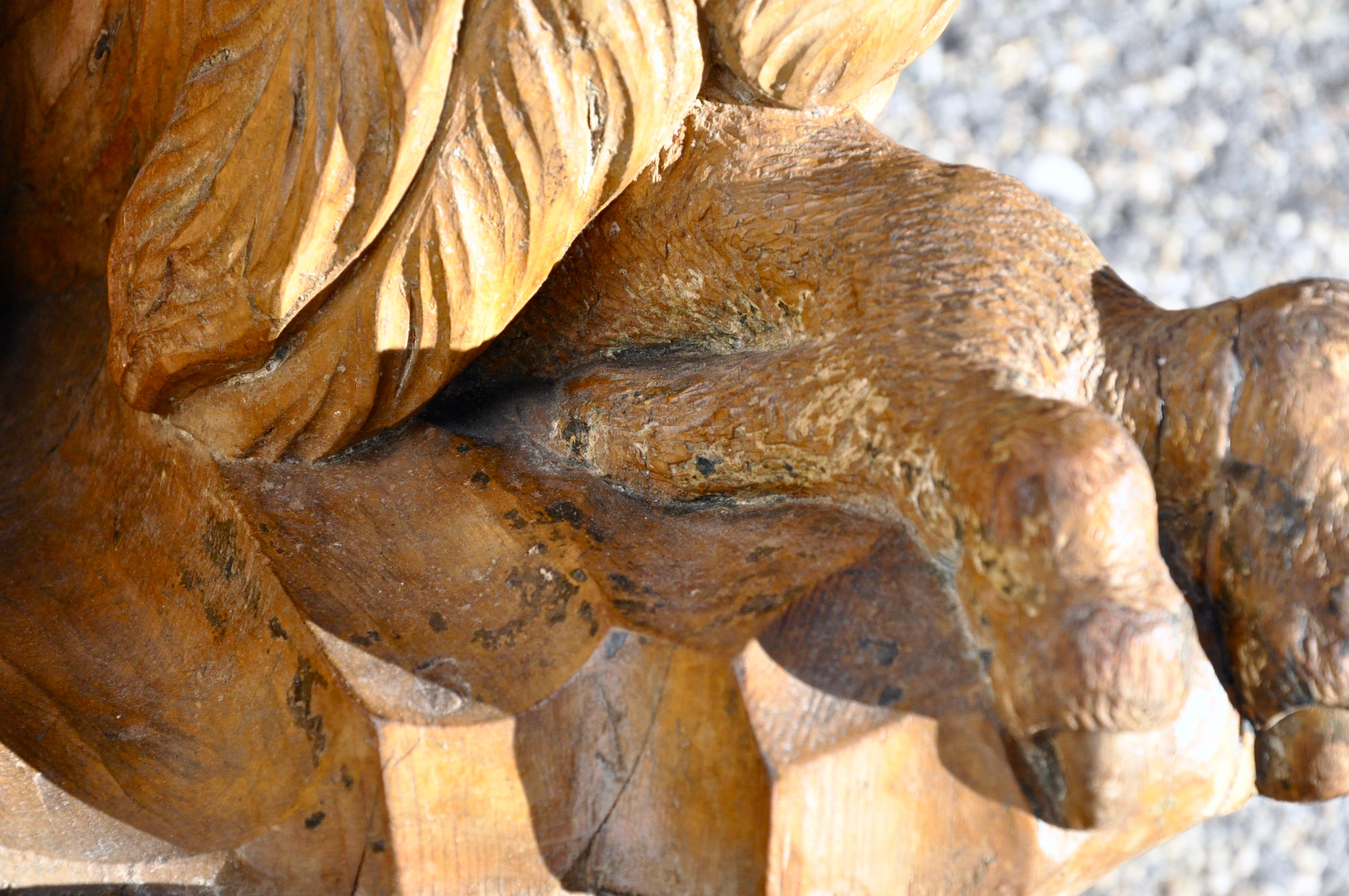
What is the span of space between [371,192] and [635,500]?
286 mm

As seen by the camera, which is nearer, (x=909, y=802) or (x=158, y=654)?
(x=909, y=802)

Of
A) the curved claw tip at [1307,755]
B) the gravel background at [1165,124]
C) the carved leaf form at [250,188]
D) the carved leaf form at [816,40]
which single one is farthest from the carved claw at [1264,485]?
the gravel background at [1165,124]

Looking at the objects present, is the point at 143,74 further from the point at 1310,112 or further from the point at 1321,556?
the point at 1310,112

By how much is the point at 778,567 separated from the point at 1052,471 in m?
0.23

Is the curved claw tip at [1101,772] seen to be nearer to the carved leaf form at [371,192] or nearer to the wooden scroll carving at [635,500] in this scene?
the wooden scroll carving at [635,500]

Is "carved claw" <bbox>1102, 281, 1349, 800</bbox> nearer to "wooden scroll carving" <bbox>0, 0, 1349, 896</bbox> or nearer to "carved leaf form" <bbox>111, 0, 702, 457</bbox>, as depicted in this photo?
"wooden scroll carving" <bbox>0, 0, 1349, 896</bbox>

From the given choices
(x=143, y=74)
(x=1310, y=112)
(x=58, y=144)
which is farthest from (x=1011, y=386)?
(x=1310, y=112)

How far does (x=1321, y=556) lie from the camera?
27.2 inches

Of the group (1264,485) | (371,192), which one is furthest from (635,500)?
(1264,485)

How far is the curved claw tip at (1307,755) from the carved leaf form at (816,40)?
0.48 meters

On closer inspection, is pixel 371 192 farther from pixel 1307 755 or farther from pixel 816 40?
pixel 1307 755

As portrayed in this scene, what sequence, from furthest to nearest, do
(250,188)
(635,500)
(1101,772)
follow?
(635,500) → (250,188) → (1101,772)

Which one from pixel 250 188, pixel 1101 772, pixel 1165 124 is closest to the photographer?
pixel 1101 772

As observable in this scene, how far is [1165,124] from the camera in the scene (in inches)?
70.0
